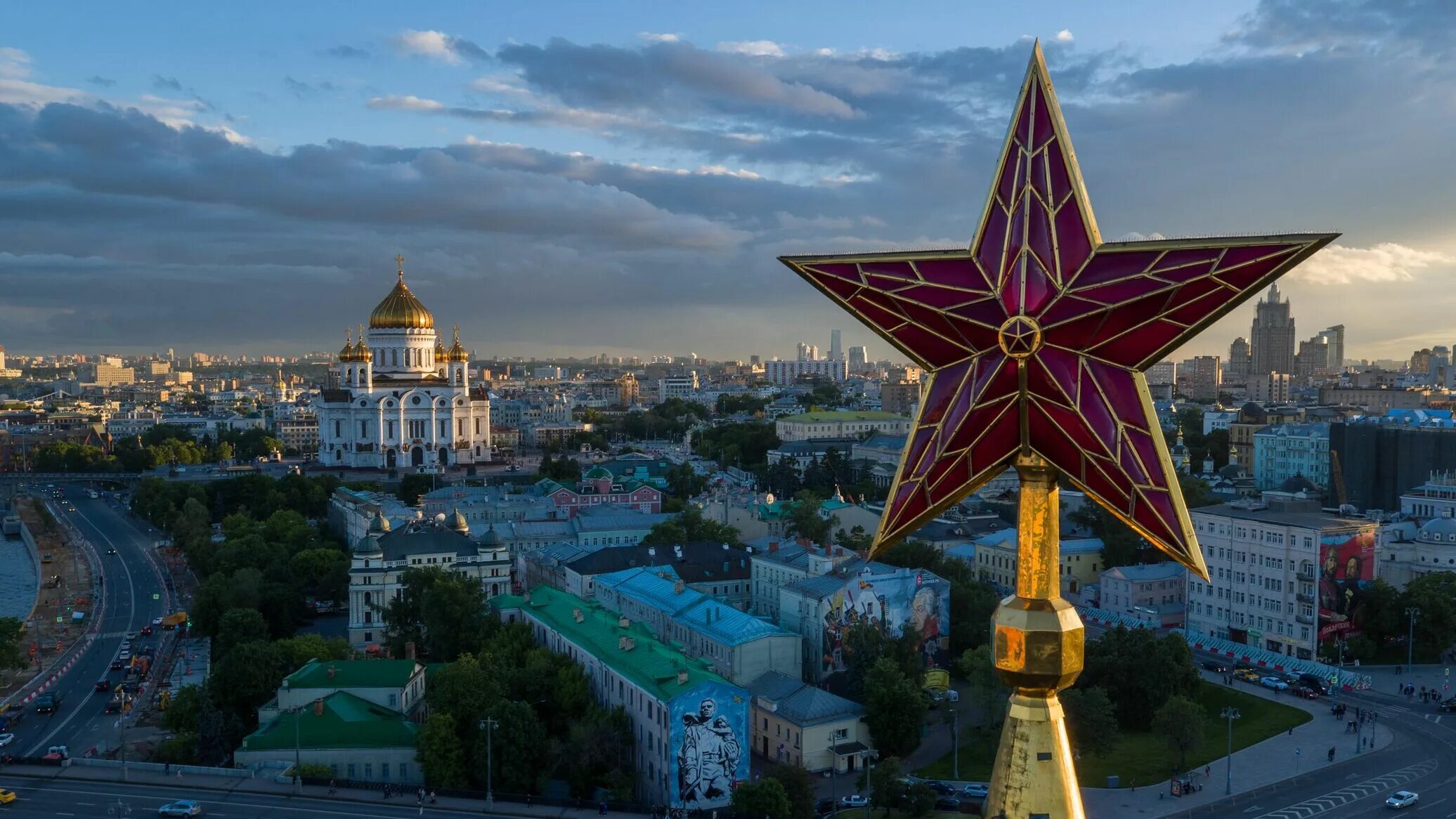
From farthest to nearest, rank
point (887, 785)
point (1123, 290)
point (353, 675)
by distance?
point (353, 675) < point (887, 785) < point (1123, 290)

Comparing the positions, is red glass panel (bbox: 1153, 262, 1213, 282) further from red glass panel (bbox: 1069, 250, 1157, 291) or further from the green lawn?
the green lawn

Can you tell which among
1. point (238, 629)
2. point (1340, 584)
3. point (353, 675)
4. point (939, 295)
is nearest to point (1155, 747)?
point (1340, 584)

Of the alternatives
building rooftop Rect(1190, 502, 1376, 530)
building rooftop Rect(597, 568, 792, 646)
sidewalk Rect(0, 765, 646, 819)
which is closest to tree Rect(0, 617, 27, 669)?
sidewalk Rect(0, 765, 646, 819)

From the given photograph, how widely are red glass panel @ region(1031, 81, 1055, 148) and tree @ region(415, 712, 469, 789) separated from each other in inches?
1229

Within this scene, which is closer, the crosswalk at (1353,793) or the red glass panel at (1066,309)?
the red glass panel at (1066,309)

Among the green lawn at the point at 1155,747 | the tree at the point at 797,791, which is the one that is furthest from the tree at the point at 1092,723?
the tree at the point at 797,791

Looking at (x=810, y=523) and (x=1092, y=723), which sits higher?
(x=810, y=523)

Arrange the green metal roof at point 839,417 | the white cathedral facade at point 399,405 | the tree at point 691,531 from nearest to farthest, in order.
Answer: the tree at point 691,531, the white cathedral facade at point 399,405, the green metal roof at point 839,417

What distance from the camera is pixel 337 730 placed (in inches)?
1465

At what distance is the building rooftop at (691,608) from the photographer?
42188 mm

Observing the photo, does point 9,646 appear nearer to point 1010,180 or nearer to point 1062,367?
point 1010,180

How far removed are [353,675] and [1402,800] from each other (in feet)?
108

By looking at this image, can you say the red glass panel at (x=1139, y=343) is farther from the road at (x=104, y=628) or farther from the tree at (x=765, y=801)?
the road at (x=104, y=628)

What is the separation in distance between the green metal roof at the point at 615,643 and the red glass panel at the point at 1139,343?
28.4 meters
